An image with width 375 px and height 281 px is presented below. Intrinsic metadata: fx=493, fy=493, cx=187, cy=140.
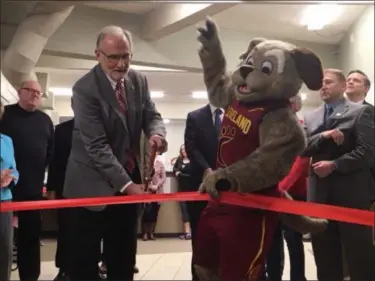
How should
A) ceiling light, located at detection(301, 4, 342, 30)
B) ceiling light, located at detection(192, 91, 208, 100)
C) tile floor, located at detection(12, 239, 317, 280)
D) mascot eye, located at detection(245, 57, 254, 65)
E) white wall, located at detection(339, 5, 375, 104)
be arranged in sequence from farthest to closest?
ceiling light, located at detection(192, 91, 208, 100) < ceiling light, located at detection(301, 4, 342, 30) < white wall, located at detection(339, 5, 375, 104) < tile floor, located at detection(12, 239, 317, 280) < mascot eye, located at detection(245, 57, 254, 65)

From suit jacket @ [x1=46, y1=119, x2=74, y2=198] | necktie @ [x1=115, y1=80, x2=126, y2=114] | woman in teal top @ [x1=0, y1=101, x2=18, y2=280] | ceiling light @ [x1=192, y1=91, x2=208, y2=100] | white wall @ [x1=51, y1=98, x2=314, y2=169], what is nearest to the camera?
necktie @ [x1=115, y1=80, x2=126, y2=114]

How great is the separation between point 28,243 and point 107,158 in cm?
159

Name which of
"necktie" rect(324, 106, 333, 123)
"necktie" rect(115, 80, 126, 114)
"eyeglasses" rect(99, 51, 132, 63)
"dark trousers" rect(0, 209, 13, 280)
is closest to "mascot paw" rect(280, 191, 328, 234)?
"necktie" rect(115, 80, 126, 114)

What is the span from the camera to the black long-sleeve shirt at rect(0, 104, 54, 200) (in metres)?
3.16

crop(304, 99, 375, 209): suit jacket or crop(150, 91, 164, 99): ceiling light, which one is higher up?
crop(150, 91, 164, 99): ceiling light

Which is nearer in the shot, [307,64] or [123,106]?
[307,64]

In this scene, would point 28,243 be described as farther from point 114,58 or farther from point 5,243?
point 114,58

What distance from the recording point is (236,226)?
1.71 metres

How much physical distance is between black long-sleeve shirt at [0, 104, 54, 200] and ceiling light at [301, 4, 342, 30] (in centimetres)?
343

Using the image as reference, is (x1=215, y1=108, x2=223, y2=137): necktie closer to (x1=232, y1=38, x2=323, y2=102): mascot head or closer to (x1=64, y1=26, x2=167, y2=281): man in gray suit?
(x1=64, y1=26, x2=167, y2=281): man in gray suit

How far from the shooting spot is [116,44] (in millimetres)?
1938

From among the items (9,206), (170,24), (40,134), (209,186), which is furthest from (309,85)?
(170,24)

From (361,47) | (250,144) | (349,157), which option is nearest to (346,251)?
(349,157)

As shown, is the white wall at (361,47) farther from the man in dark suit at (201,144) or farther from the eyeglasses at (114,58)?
the eyeglasses at (114,58)
